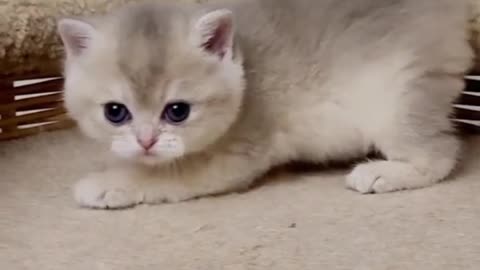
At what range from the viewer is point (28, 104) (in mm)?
1827

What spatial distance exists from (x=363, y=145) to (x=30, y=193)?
62 cm

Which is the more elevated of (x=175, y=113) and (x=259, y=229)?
(x=175, y=113)

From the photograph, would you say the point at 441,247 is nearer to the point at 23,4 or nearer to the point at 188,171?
the point at 188,171

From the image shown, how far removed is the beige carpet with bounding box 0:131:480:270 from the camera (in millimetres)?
1205

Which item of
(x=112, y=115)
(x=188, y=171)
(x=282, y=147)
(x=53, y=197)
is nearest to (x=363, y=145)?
(x=282, y=147)

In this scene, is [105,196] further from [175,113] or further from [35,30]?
[35,30]

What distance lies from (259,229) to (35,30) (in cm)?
71

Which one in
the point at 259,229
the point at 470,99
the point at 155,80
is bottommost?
the point at 259,229

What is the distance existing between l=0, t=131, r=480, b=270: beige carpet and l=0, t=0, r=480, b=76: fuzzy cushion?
278mm

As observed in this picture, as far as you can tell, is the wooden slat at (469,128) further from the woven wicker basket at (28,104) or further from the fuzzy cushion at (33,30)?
the woven wicker basket at (28,104)

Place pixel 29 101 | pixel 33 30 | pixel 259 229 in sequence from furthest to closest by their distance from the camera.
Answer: pixel 29 101 → pixel 33 30 → pixel 259 229

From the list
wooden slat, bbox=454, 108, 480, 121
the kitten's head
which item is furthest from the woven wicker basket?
wooden slat, bbox=454, 108, 480, 121

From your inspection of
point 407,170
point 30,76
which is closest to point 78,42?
point 30,76

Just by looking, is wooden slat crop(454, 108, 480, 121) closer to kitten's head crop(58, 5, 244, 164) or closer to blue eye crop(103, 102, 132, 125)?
kitten's head crop(58, 5, 244, 164)
